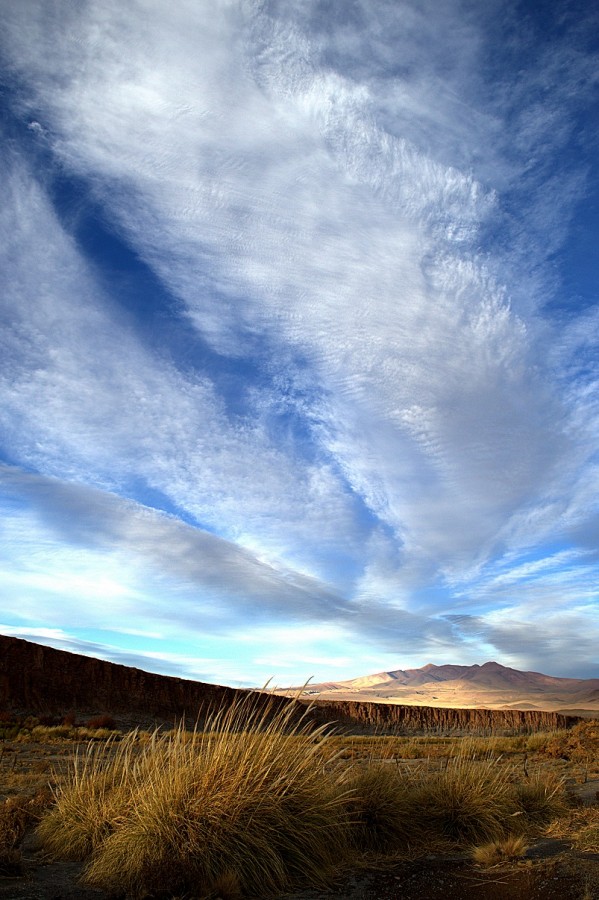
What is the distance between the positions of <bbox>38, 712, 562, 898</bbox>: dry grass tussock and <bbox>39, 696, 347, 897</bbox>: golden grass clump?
10 mm

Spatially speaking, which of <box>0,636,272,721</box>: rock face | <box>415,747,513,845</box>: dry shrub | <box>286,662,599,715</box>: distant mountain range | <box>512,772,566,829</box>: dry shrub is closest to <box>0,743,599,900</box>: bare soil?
<box>415,747,513,845</box>: dry shrub

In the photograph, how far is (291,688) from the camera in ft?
21.7

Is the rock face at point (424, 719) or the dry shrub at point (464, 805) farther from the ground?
the rock face at point (424, 719)

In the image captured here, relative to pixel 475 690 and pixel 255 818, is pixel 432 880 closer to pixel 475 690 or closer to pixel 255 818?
pixel 255 818

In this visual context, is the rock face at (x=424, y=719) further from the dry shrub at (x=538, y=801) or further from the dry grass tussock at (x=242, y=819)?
the dry grass tussock at (x=242, y=819)

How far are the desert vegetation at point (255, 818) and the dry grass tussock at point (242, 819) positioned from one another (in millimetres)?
12

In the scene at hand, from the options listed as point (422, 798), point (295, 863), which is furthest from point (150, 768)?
point (422, 798)

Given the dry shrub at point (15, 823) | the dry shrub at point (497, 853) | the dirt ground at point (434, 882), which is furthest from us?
the dry shrub at point (497, 853)

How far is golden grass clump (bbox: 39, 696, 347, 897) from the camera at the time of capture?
16.7ft

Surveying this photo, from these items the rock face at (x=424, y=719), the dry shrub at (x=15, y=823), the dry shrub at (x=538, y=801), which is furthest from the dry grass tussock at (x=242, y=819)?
the rock face at (x=424, y=719)

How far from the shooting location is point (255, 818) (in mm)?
5488

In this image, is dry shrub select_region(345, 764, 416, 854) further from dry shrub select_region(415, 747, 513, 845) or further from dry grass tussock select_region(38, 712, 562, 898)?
dry shrub select_region(415, 747, 513, 845)

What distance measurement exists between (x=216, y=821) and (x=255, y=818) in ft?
1.21

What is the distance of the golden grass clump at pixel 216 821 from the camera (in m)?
5.10
